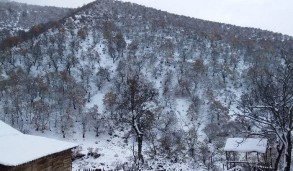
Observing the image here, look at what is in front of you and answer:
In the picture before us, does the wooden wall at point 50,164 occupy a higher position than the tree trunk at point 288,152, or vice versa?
the tree trunk at point 288,152

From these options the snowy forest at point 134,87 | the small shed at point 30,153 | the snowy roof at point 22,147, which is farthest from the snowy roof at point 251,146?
the snowy roof at point 22,147

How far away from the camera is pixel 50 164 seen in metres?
19.3

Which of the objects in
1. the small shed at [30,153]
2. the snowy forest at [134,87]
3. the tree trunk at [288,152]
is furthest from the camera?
the snowy forest at [134,87]

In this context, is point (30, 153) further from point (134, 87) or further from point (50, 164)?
point (134, 87)

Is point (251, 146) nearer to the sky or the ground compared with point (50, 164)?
nearer to the sky

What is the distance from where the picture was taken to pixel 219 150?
45375 millimetres

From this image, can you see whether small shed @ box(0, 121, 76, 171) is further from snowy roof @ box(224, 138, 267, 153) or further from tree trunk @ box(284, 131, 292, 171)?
snowy roof @ box(224, 138, 267, 153)

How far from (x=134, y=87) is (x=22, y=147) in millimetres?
21120

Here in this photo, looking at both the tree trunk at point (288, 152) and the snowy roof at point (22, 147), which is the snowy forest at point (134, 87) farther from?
the tree trunk at point (288, 152)

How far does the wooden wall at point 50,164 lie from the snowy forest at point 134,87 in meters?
11.8

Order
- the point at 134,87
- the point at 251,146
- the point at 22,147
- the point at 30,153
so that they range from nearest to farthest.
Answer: the point at 30,153
the point at 22,147
the point at 251,146
the point at 134,87

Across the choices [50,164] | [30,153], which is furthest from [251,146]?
[30,153]

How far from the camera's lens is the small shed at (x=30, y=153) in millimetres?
16719

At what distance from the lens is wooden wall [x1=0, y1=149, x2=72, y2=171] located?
57.8 ft
